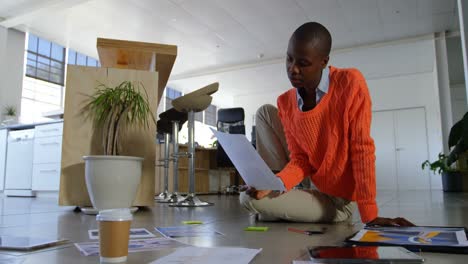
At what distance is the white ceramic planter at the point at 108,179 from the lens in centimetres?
176

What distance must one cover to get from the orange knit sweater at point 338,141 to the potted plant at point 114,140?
78 centimetres

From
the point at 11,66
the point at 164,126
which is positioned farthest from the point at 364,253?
the point at 11,66

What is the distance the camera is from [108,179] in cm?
175

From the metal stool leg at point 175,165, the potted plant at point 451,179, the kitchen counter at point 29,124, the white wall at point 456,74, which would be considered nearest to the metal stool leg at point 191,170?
the metal stool leg at point 175,165

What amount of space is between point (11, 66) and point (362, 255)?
720cm

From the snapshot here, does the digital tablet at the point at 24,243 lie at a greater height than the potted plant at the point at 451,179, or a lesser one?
lesser

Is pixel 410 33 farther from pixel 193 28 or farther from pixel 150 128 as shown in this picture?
pixel 150 128

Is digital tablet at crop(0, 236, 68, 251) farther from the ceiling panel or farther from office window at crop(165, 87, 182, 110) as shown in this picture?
office window at crop(165, 87, 182, 110)

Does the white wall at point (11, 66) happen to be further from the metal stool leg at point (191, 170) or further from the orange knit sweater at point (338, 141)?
the orange knit sweater at point (338, 141)

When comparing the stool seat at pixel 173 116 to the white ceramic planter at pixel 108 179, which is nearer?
the white ceramic planter at pixel 108 179

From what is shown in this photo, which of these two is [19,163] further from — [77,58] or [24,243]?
[24,243]

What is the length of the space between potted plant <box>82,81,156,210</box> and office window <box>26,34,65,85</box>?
18.9 feet

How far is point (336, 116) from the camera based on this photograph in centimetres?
141

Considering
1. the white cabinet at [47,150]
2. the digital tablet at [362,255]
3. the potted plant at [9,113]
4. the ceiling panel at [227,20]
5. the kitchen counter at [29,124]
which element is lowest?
the digital tablet at [362,255]
